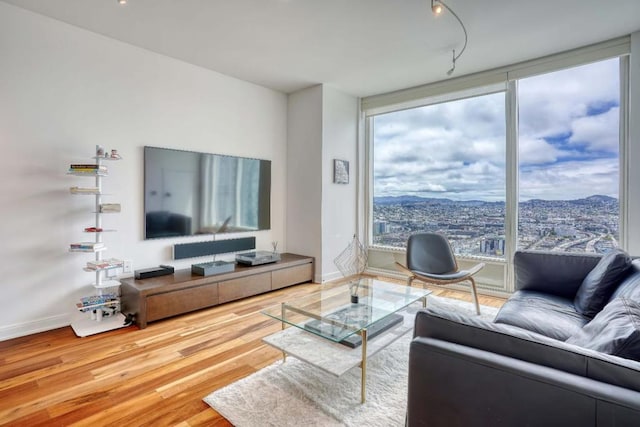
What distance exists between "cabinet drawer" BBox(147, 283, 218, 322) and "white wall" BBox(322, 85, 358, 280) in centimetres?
172

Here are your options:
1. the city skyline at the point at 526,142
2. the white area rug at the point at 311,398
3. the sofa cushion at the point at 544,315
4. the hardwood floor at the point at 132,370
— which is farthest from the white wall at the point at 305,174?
the sofa cushion at the point at 544,315

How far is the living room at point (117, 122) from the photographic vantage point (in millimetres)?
2789

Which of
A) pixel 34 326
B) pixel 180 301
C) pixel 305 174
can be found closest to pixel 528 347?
pixel 180 301

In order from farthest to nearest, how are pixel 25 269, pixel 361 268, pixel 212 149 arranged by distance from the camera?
pixel 361 268
pixel 212 149
pixel 25 269

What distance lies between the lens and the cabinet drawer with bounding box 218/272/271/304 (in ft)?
11.9

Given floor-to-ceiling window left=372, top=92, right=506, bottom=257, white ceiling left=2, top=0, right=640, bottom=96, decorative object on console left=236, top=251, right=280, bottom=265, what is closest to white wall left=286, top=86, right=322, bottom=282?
decorative object on console left=236, top=251, right=280, bottom=265

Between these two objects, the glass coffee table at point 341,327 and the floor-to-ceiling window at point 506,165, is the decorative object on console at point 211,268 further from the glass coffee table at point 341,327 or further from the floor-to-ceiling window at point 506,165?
the floor-to-ceiling window at point 506,165

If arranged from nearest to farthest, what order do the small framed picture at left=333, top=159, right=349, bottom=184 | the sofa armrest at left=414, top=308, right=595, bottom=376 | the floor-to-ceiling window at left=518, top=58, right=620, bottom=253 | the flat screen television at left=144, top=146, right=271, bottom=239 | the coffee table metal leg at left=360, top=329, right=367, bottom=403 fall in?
the sofa armrest at left=414, top=308, right=595, bottom=376
the coffee table metal leg at left=360, top=329, right=367, bottom=403
the floor-to-ceiling window at left=518, top=58, right=620, bottom=253
the flat screen television at left=144, top=146, right=271, bottom=239
the small framed picture at left=333, top=159, right=349, bottom=184

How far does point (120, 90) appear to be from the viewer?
3352 mm

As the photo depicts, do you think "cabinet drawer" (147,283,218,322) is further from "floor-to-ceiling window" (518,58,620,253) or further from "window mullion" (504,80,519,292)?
"floor-to-ceiling window" (518,58,620,253)

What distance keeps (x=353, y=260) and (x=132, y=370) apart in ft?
11.5

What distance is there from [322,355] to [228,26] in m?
2.93

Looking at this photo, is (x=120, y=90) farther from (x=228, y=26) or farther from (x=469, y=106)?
(x=469, y=106)

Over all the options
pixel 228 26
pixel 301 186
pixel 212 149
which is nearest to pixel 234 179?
pixel 212 149
